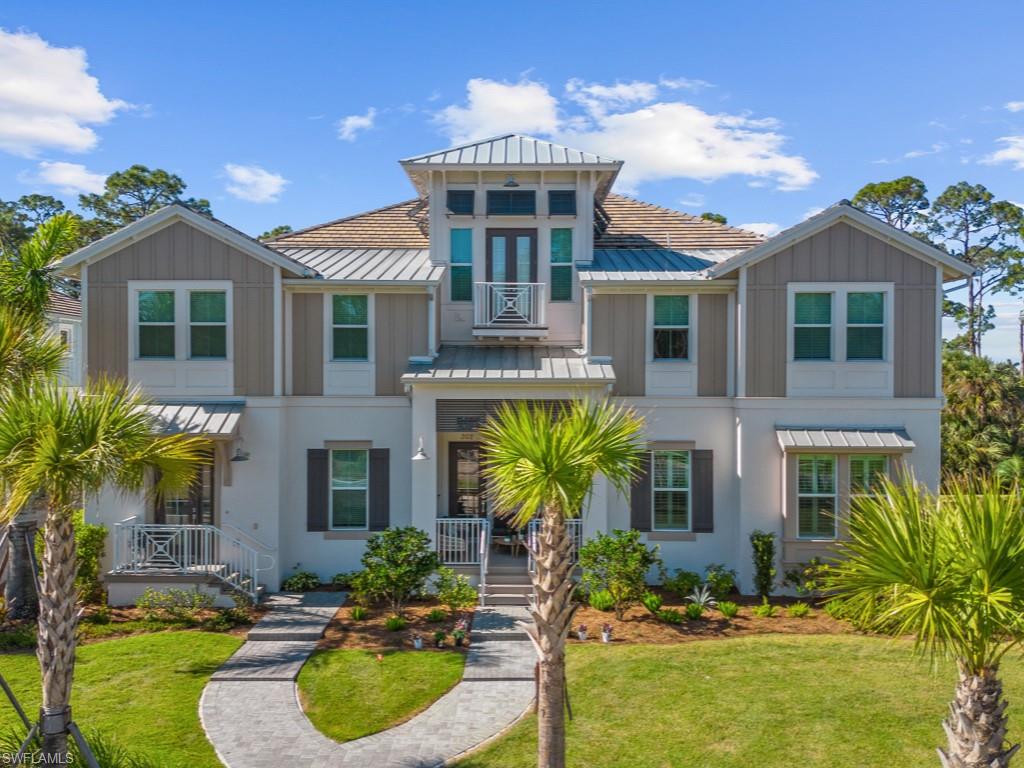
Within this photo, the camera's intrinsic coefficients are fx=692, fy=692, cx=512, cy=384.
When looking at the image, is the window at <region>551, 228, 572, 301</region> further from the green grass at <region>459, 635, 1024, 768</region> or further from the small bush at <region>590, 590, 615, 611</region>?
the green grass at <region>459, 635, 1024, 768</region>

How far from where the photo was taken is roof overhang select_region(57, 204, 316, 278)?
47.0ft

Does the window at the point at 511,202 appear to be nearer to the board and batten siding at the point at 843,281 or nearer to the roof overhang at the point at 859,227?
the roof overhang at the point at 859,227

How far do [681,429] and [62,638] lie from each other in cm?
1186

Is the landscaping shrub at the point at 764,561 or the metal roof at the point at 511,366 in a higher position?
the metal roof at the point at 511,366

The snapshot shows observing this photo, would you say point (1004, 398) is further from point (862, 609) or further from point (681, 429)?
point (862, 609)

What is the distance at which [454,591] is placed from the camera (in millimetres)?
13086

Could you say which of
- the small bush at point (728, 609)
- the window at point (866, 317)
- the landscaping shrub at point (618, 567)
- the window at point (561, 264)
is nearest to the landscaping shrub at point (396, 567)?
the landscaping shrub at point (618, 567)

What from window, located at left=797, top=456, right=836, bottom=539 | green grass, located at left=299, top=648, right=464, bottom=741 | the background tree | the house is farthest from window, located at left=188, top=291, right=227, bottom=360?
the background tree

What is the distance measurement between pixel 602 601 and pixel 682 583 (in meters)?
2.04

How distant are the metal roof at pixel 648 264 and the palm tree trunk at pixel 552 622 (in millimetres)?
9564

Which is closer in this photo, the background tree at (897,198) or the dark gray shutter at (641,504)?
the dark gray shutter at (641,504)

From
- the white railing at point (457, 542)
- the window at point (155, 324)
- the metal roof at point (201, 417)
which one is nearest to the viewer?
the metal roof at point (201, 417)

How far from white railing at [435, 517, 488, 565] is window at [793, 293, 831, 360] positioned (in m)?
7.67

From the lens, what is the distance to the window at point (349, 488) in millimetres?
15242
